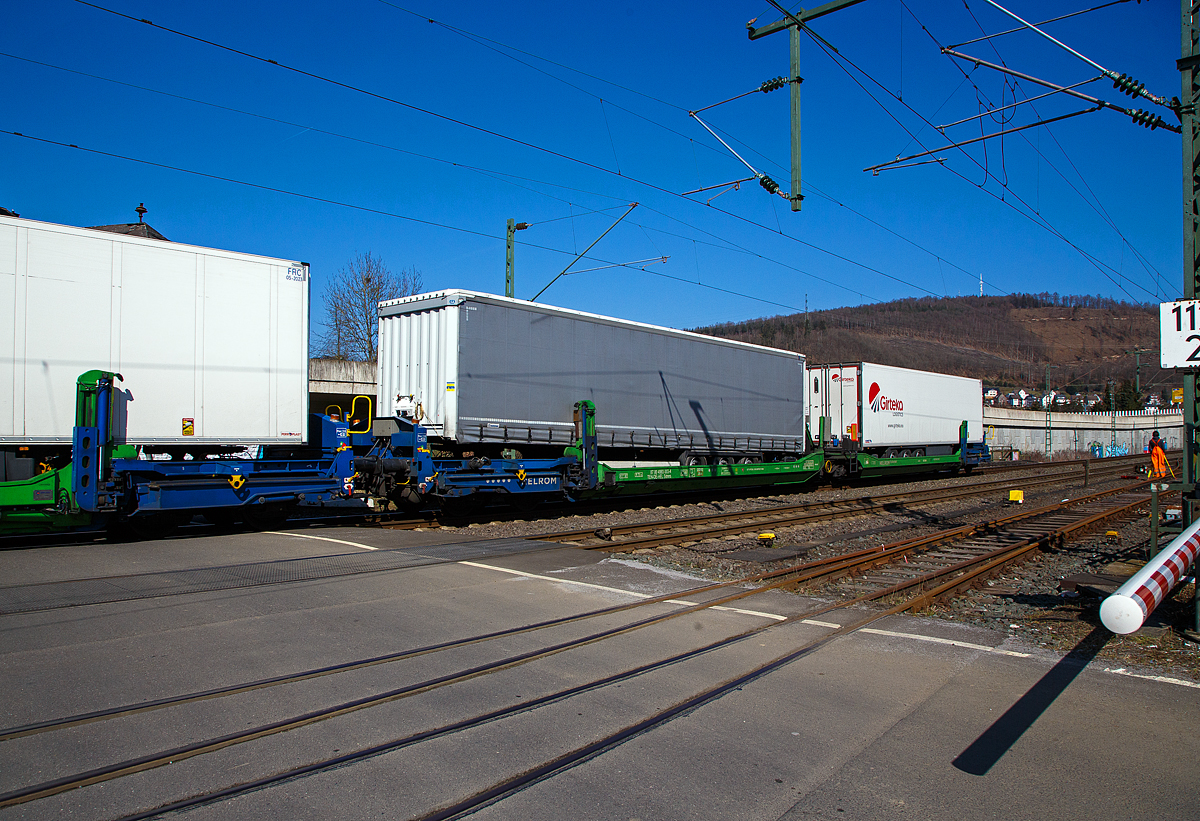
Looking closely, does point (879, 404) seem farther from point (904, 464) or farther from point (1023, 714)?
point (1023, 714)

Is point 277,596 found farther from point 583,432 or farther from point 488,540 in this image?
point 583,432

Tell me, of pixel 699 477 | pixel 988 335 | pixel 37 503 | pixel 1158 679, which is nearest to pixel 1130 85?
pixel 1158 679

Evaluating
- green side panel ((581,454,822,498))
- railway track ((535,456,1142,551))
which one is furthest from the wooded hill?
Answer: railway track ((535,456,1142,551))

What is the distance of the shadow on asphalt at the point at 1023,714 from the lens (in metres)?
4.02

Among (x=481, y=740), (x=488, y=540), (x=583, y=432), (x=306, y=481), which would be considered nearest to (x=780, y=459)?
(x=583, y=432)

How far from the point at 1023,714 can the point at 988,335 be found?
17341 cm

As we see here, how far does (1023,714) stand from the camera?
183 inches

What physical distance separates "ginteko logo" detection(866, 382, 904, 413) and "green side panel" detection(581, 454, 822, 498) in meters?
3.84

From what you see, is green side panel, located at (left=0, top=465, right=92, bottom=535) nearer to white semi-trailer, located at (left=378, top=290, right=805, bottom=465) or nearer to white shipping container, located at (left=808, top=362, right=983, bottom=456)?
white semi-trailer, located at (left=378, top=290, right=805, bottom=465)

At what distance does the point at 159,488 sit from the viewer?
1046 centimetres

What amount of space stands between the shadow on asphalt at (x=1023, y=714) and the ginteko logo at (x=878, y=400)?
20572 mm

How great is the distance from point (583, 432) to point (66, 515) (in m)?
8.90

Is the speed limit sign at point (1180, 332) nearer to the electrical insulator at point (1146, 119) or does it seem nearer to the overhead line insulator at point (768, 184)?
→ the electrical insulator at point (1146, 119)

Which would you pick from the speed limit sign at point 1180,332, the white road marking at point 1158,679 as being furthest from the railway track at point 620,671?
the speed limit sign at point 1180,332
